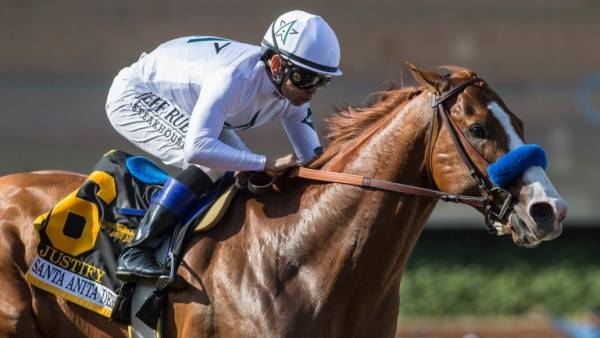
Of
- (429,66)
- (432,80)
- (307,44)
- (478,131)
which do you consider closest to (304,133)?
(307,44)

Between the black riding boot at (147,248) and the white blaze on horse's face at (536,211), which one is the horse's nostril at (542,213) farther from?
the black riding boot at (147,248)

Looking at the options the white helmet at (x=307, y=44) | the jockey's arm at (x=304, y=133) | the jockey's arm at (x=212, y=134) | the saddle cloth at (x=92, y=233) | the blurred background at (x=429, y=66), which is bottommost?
the blurred background at (x=429, y=66)

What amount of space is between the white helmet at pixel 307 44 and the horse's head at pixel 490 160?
400mm

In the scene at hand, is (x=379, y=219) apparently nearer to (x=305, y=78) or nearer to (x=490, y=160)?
(x=490, y=160)

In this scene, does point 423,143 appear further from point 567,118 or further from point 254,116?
point 567,118

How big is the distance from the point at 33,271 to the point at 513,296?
8369 mm

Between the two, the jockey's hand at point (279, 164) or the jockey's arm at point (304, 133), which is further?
the jockey's arm at point (304, 133)

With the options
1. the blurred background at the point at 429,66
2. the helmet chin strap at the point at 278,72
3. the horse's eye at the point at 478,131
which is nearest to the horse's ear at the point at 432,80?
the horse's eye at the point at 478,131

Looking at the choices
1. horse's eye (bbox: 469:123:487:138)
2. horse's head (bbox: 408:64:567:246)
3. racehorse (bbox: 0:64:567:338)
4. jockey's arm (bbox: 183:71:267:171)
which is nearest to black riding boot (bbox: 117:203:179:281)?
racehorse (bbox: 0:64:567:338)

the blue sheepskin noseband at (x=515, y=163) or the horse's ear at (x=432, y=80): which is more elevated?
the horse's ear at (x=432, y=80)

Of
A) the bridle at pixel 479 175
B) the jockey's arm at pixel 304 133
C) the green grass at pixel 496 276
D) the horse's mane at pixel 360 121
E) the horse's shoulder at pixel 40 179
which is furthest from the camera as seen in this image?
the green grass at pixel 496 276

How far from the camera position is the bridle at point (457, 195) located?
4.30m

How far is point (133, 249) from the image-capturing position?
4.75m

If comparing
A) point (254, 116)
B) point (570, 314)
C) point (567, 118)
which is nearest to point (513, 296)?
point (570, 314)
